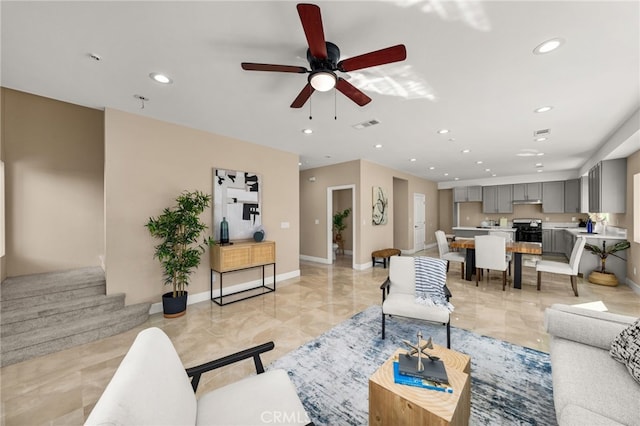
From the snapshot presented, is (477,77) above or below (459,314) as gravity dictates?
above

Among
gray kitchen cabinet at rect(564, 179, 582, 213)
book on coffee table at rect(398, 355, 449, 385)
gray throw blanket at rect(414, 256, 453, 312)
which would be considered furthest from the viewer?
gray kitchen cabinet at rect(564, 179, 582, 213)

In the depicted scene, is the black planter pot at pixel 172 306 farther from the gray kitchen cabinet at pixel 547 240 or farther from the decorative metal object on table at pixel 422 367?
the gray kitchen cabinet at pixel 547 240

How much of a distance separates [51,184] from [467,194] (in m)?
11.2

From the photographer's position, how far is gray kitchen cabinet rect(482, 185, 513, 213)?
855cm

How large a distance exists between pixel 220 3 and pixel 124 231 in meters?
2.96

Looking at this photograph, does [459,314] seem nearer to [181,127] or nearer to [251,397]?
[251,397]

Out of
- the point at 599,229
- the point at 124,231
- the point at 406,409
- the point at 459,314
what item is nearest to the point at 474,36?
the point at 406,409

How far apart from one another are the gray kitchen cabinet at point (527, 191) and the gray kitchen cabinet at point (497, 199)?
137 mm

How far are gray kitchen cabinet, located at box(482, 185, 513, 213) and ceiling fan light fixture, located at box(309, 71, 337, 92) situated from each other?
929cm

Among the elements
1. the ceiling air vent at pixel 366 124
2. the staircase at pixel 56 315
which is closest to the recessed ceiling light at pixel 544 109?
the ceiling air vent at pixel 366 124

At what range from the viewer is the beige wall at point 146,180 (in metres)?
3.12

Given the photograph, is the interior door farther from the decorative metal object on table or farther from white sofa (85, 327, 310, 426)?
white sofa (85, 327, 310, 426)

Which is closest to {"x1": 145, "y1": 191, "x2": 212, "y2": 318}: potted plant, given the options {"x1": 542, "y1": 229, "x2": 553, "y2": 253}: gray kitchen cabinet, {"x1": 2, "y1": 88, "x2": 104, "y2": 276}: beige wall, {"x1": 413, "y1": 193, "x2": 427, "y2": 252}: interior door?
{"x1": 2, "y1": 88, "x2": 104, "y2": 276}: beige wall

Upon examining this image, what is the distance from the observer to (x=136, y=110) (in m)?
3.17
